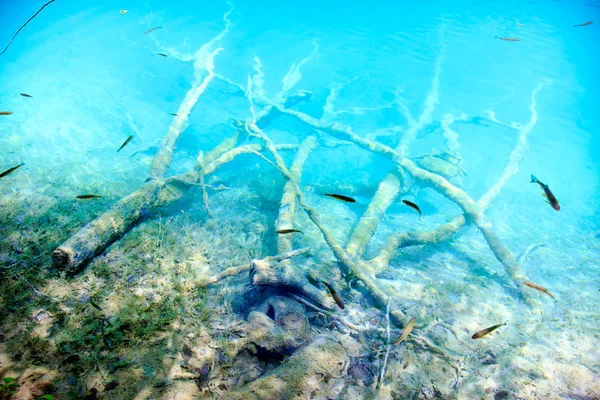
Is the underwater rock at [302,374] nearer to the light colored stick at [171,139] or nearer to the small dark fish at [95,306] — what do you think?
the small dark fish at [95,306]

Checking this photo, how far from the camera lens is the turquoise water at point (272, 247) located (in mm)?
2650

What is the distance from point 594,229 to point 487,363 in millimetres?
14761

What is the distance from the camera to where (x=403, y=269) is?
238 inches

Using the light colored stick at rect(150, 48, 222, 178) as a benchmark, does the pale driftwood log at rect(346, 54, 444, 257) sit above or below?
below

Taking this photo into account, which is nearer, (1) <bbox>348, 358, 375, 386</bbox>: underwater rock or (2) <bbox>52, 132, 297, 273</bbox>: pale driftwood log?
(1) <bbox>348, 358, 375, 386</bbox>: underwater rock

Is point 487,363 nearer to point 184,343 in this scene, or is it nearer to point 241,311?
point 241,311

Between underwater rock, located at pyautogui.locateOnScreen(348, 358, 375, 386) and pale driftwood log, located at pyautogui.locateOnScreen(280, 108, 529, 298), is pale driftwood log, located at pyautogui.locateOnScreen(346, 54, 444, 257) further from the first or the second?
underwater rock, located at pyautogui.locateOnScreen(348, 358, 375, 386)

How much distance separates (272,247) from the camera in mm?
5934

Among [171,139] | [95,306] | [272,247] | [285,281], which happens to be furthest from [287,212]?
[171,139]

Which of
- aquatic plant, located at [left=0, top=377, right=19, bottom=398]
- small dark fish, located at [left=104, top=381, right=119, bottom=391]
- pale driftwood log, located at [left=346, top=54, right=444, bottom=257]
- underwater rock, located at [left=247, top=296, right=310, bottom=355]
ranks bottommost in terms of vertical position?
pale driftwood log, located at [left=346, top=54, right=444, bottom=257]

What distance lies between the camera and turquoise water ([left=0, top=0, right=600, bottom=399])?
265 centimetres

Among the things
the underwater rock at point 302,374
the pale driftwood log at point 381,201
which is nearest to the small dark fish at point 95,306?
the underwater rock at point 302,374

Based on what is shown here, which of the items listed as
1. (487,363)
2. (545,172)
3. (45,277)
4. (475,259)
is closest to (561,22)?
(545,172)

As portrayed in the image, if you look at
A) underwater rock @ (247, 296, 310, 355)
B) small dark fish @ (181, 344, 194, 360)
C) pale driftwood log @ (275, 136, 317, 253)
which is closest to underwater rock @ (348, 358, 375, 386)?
underwater rock @ (247, 296, 310, 355)
